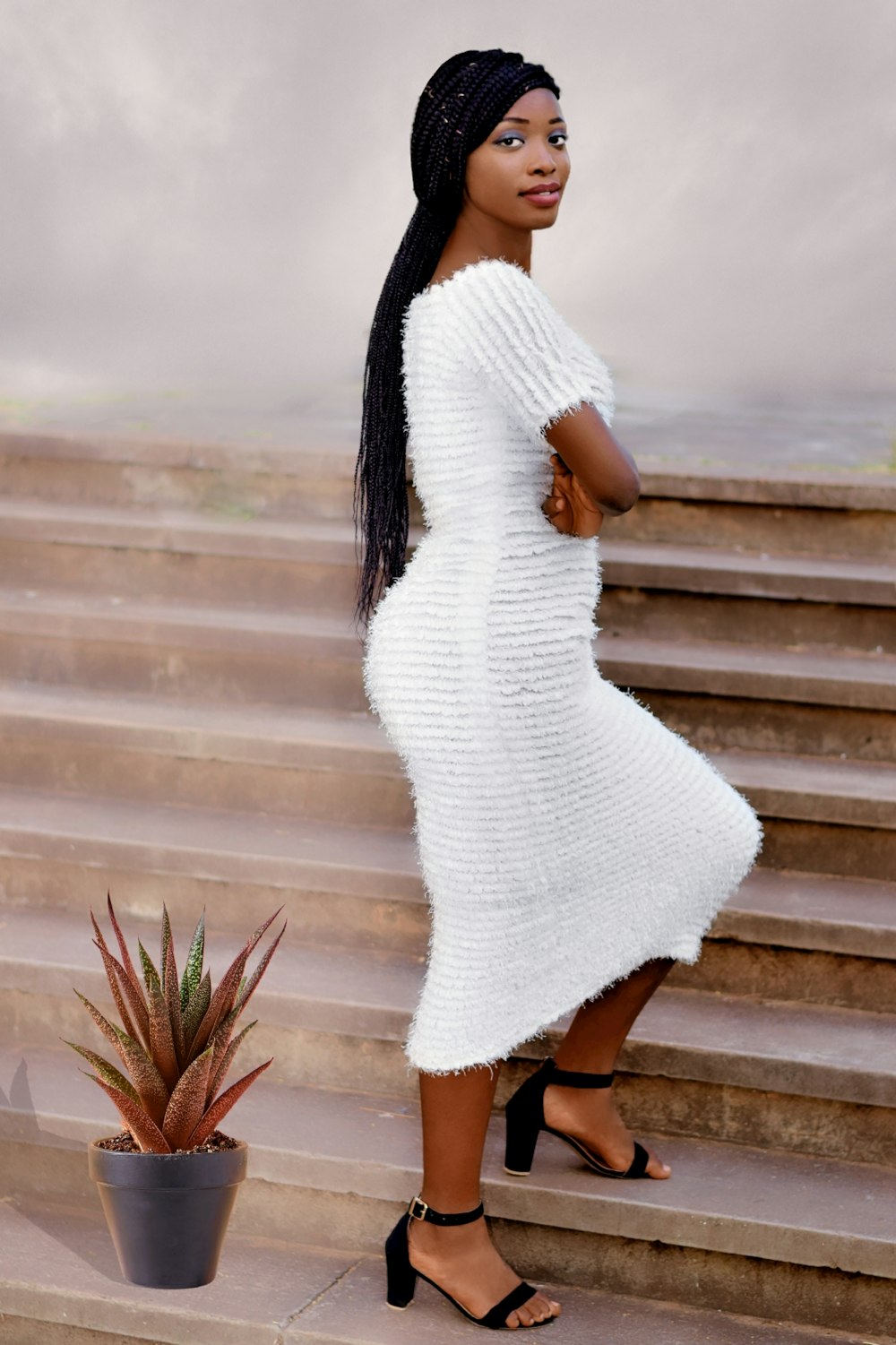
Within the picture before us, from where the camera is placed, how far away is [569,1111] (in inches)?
103

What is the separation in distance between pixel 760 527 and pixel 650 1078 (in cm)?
158

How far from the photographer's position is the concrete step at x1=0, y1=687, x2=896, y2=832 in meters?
3.41

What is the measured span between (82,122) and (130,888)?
13.0ft

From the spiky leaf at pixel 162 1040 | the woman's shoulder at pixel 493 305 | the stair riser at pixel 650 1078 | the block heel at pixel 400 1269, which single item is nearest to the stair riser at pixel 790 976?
the stair riser at pixel 650 1078

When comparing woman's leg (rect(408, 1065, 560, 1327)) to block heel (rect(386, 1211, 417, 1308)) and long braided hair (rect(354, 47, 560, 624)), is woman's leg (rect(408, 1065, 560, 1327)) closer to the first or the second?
block heel (rect(386, 1211, 417, 1308))

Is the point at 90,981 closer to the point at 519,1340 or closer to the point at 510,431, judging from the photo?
the point at 519,1340

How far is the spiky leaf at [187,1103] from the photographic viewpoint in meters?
2.26

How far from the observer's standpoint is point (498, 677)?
2254mm

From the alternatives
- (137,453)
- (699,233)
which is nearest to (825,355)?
(699,233)

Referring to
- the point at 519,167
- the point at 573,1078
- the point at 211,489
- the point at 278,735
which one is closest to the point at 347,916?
the point at 278,735

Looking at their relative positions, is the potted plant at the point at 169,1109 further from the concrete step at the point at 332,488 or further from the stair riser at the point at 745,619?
the concrete step at the point at 332,488

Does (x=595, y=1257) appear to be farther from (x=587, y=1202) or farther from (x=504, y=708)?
(x=504, y=708)

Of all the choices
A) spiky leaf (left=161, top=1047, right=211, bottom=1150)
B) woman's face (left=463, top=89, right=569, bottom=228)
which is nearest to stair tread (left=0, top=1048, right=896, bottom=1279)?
spiky leaf (left=161, top=1047, right=211, bottom=1150)

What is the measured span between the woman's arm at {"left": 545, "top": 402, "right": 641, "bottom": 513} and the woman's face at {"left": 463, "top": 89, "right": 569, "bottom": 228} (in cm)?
28
